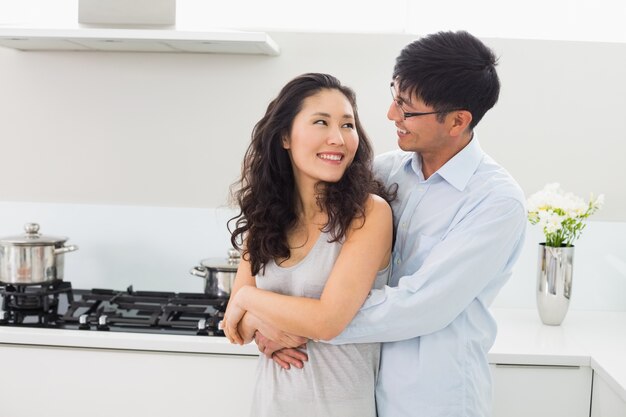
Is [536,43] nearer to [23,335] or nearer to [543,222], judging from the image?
[543,222]

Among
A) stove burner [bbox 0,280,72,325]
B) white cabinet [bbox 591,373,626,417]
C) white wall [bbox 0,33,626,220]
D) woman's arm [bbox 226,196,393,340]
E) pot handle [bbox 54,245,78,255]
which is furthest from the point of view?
white wall [bbox 0,33,626,220]

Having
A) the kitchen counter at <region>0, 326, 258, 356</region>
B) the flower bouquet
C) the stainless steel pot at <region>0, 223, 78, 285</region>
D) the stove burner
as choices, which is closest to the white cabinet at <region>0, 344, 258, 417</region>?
the kitchen counter at <region>0, 326, 258, 356</region>

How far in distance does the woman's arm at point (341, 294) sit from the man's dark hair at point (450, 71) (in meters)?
0.28

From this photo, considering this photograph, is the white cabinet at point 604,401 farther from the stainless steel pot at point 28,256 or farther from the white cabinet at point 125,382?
the stainless steel pot at point 28,256

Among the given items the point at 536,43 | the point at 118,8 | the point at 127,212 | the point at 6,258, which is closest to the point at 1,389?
the point at 6,258

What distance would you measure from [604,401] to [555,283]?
0.49 metres

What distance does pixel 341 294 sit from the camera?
1472 mm

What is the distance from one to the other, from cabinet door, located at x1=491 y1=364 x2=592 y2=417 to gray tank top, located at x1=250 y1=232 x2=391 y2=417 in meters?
0.70

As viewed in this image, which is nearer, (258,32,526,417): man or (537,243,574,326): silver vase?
(258,32,526,417): man

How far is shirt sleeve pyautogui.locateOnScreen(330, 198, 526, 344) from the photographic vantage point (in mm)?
1487

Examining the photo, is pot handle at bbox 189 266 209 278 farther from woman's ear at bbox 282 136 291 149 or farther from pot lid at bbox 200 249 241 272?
woman's ear at bbox 282 136 291 149

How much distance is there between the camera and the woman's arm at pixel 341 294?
1.47 meters

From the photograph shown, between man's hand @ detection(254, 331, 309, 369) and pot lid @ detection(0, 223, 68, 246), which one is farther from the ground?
pot lid @ detection(0, 223, 68, 246)

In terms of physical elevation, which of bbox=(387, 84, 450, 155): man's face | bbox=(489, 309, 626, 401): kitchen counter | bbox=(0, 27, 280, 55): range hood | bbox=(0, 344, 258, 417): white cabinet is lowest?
bbox=(0, 344, 258, 417): white cabinet
